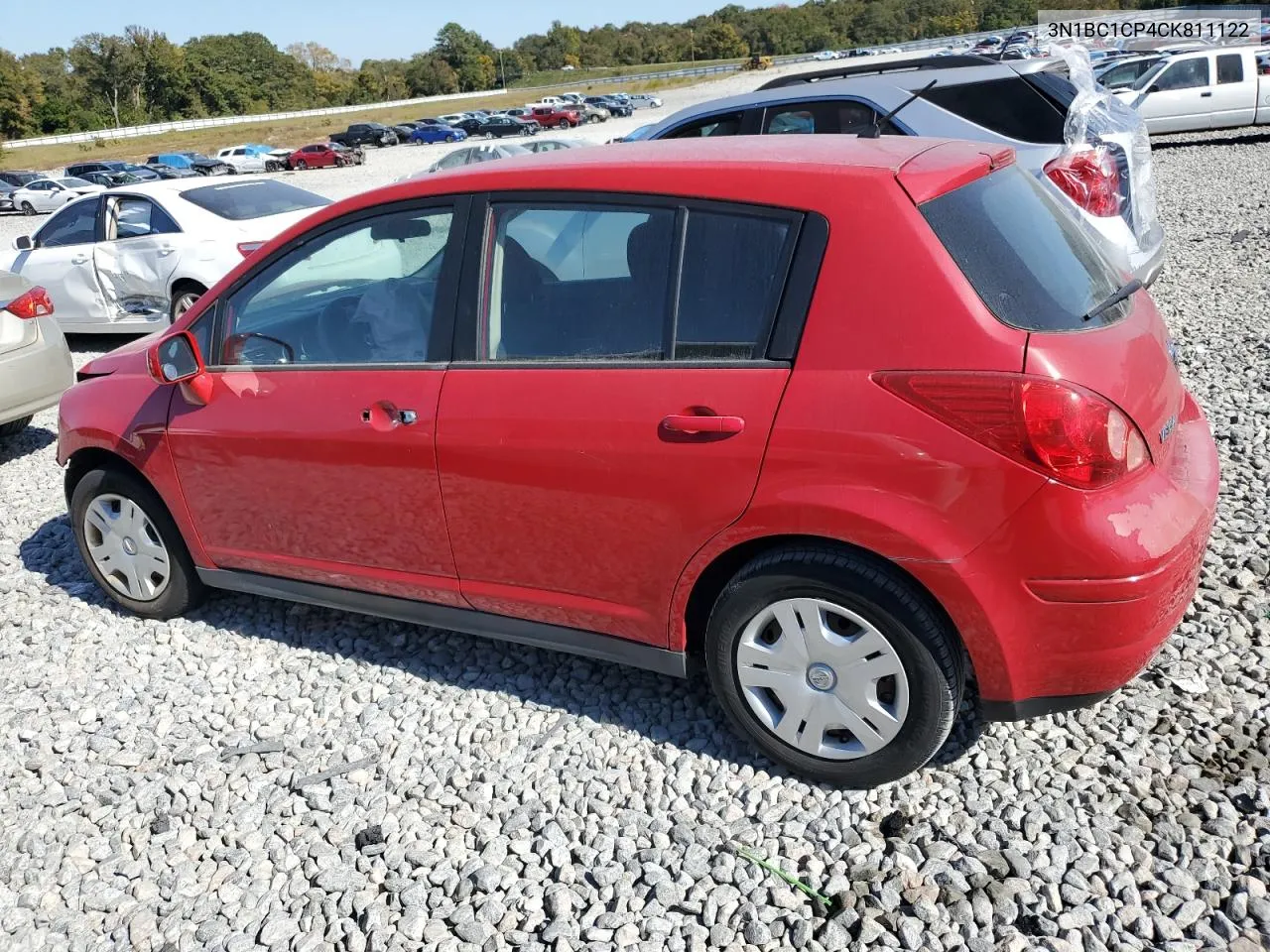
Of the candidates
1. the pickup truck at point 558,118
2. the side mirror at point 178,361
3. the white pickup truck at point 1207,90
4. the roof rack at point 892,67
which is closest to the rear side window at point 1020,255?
the side mirror at point 178,361

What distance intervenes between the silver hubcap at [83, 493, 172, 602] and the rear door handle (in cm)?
255

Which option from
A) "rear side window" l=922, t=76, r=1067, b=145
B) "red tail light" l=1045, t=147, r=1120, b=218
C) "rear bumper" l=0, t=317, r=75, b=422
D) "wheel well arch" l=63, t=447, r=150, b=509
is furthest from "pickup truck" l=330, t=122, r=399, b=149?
"wheel well arch" l=63, t=447, r=150, b=509

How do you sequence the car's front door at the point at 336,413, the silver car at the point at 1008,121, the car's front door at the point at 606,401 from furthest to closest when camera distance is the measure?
the silver car at the point at 1008,121, the car's front door at the point at 336,413, the car's front door at the point at 606,401

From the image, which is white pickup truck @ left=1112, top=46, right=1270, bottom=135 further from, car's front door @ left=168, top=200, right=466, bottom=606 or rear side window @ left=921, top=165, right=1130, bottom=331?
car's front door @ left=168, top=200, right=466, bottom=606

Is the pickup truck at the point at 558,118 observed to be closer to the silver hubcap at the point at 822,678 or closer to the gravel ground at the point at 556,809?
the gravel ground at the point at 556,809

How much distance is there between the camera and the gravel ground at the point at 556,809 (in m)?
2.61

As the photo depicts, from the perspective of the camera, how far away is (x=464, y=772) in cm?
330

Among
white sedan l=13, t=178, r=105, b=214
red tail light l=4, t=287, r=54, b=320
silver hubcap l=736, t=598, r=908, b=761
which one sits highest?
white sedan l=13, t=178, r=105, b=214

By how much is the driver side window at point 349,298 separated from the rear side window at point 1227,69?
68.3 ft

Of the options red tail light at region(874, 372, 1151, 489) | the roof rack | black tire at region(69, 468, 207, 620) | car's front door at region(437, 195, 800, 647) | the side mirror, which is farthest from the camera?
the roof rack

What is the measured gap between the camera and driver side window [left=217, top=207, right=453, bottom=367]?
3430 mm

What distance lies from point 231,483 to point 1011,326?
2804mm

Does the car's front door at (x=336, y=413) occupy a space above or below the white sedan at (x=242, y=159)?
below

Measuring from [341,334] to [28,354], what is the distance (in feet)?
13.6
